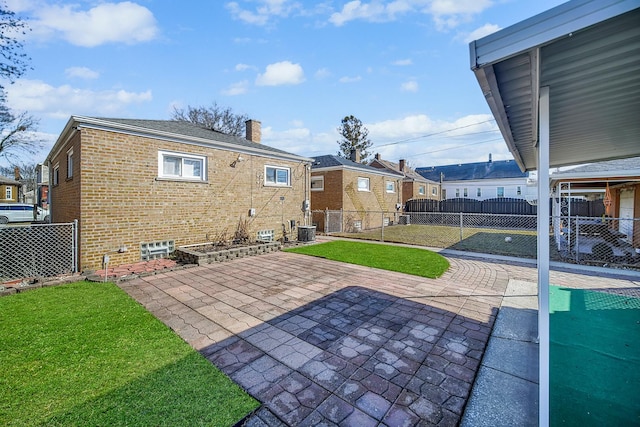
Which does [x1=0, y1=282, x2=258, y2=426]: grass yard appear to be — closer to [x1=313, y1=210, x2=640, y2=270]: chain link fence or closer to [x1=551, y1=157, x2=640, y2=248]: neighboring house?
[x1=313, y1=210, x2=640, y2=270]: chain link fence

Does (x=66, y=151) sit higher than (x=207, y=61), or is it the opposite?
(x=207, y=61)

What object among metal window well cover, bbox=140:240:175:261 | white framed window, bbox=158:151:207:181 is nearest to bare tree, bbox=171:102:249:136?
white framed window, bbox=158:151:207:181

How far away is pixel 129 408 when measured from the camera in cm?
229

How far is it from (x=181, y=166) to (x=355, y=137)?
31471 mm

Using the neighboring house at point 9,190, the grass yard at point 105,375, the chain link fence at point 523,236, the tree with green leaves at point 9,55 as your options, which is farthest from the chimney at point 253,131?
the neighboring house at point 9,190

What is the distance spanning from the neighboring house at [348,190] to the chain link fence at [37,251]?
11525 millimetres

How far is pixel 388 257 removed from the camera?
347 inches

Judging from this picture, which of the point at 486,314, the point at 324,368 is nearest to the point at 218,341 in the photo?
the point at 324,368

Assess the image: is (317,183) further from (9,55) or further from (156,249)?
(9,55)

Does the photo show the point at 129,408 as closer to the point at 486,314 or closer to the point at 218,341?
the point at 218,341

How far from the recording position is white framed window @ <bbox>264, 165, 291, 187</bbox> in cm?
1150

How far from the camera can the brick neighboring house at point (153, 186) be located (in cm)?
697

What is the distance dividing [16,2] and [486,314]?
17.4 metres

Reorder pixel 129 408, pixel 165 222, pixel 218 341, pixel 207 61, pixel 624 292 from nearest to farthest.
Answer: pixel 129 408 → pixel 218 341 → pixel 624 292 → pixel 165 222 → pixel 207 61
